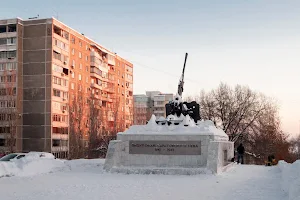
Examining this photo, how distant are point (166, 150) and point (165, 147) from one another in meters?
0.12

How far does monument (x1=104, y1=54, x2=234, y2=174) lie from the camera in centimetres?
1441

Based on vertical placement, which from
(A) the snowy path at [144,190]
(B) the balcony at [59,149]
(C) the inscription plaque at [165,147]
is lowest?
(B) the balcony at [59,149]

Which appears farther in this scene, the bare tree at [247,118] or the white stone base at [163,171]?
the bare tree at [247,118]

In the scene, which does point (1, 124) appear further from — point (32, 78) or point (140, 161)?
point (140, 161)

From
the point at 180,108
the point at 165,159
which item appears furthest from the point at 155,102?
the point at 165,159

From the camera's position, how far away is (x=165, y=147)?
15.1m

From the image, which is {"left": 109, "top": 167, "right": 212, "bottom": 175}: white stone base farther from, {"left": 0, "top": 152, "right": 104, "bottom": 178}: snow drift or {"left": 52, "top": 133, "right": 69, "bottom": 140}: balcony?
{"left": 52, "top": 133, "right": 69, "bottom": 140}: balcony

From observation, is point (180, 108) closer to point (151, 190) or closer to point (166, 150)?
point (166, 150)

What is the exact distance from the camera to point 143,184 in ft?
35.6

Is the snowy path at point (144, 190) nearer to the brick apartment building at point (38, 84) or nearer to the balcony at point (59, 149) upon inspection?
the brick apartment building at point (38, 84)

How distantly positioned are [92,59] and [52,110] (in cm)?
1304

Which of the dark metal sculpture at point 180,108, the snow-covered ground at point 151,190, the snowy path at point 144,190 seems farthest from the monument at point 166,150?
the snowy path at point 144,190

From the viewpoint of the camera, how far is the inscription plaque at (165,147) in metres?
14.9

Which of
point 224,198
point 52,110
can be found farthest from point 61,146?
point 224,198
